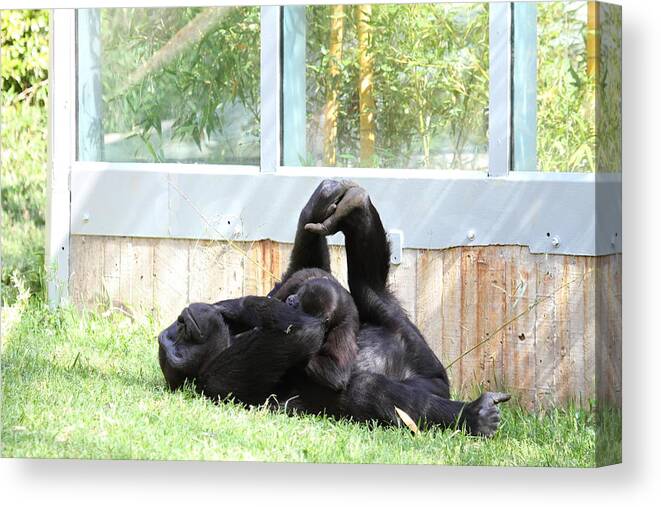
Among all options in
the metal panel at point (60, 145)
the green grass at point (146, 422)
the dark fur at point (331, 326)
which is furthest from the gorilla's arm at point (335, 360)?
the metal panel at point (60, 145)

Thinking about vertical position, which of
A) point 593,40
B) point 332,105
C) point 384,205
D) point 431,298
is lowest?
point 431,298

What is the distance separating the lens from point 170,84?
257 inches

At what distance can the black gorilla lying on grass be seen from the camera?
5.96m

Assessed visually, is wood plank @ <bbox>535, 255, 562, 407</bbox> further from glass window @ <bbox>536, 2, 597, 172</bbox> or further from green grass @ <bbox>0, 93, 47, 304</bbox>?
green grass @ <bbox>0, 93, 47, 304</bbox>

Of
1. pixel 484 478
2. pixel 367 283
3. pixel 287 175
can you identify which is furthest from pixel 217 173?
pixel 484 478

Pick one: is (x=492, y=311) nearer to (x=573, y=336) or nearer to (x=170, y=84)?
(x=573, y=336)

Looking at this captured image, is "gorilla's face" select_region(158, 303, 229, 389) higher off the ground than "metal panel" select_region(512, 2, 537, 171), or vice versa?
"metal panel" select_region(512, 2, 537, 171)

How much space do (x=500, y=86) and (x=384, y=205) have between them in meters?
0.78

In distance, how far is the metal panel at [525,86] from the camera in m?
5.91

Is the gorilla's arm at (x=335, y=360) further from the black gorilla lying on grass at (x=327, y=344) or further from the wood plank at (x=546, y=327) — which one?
the wood plank at (x=546, y=327)

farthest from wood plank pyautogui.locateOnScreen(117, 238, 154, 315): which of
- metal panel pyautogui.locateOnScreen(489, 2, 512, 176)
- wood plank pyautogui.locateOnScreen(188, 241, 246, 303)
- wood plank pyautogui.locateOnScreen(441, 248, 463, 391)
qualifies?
metal panel pyautogui.locateOnScreen(489, 2, 512, 176)

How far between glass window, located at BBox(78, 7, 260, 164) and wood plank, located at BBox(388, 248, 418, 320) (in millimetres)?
907

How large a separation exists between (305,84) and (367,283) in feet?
3.35

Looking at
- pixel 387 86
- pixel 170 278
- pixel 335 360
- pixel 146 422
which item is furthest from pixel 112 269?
pixel 387 86
